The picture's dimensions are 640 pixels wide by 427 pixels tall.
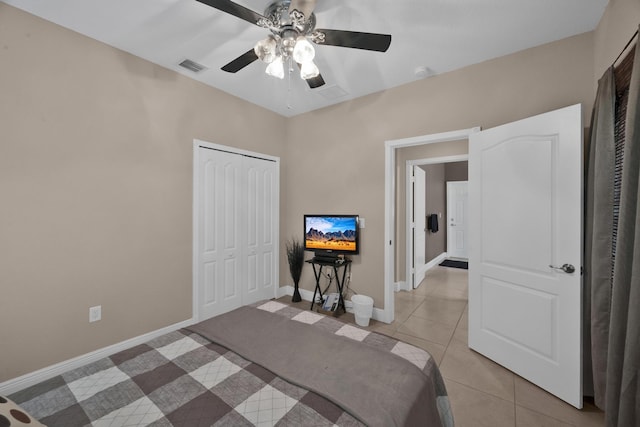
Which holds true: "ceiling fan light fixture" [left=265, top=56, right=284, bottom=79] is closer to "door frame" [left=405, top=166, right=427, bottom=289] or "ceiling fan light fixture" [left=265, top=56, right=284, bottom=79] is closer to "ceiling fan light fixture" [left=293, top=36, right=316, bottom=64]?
"ceiling fan light fixture" [left=293, top=36, right=316, bottom=64]

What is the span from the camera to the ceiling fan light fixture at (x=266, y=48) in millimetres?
1737

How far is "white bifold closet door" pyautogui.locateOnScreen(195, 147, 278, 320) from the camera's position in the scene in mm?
3096

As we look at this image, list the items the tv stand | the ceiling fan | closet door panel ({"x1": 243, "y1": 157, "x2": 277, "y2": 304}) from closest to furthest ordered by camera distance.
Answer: the ceiling fan < the tv stand < closet door panel ({"x1": 243, "y1": 157, "x2": 277, "y2": 304})

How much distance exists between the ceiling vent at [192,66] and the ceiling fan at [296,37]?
40.4 inches

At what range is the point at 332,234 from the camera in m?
3.55

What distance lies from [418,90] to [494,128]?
98 cm

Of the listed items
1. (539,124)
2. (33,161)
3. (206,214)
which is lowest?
(206,214)

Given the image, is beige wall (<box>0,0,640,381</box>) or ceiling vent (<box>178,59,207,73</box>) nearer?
beige wall (<box>0,0,640,381</box>)

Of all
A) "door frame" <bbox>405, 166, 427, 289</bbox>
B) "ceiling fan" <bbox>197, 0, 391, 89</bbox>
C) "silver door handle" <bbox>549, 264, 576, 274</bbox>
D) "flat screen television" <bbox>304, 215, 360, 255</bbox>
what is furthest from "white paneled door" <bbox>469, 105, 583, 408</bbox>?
"door frame" <bbox>405, 166, 427, 289</bbox>

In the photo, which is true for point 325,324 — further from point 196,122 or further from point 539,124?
point 196,122

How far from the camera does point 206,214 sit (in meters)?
3.11

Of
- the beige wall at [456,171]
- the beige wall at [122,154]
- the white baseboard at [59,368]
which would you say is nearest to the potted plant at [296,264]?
the beige wall at [122,154]

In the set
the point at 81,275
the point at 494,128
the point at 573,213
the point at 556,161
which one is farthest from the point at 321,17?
the point at 81,275

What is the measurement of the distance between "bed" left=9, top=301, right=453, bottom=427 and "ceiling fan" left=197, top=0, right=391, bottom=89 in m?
1.71
